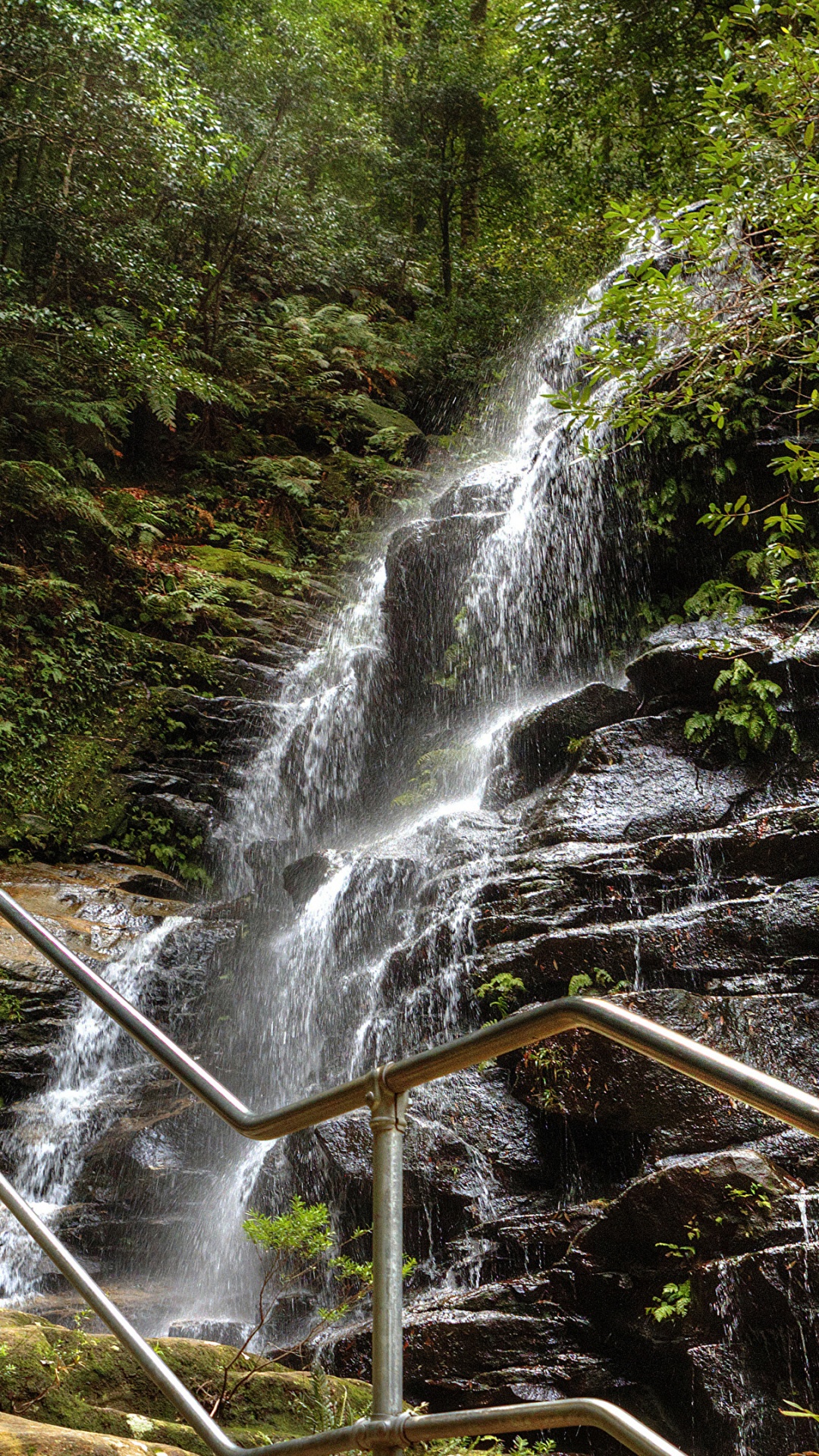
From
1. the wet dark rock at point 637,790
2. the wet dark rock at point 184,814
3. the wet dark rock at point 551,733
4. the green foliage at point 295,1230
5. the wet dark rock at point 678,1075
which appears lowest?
the green foliage at point 295,1230

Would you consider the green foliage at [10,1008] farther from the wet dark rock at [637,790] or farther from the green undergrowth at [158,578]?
the wet dark rock at [637,790]

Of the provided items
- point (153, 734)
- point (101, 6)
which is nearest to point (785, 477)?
point (153, 734)

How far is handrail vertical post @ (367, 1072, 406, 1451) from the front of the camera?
4.17 feet

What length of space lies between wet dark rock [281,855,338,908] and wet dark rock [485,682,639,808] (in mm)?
1582

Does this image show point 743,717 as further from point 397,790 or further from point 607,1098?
point 397,790

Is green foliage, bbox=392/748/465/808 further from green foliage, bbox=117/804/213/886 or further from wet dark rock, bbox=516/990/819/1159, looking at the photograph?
wet dark rock, bbox=516/990/819/1159

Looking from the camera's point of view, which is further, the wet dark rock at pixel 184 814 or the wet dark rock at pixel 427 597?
the wet dark rock at pixel 427 597

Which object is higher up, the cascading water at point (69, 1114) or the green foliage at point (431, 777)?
the green foliage at point (431, 777)

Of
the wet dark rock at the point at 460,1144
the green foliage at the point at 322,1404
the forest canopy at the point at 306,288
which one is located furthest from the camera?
the forest canopy at the point at 306,288

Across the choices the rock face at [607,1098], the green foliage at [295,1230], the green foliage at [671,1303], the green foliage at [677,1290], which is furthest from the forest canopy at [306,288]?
the green foliage at [295,1230]

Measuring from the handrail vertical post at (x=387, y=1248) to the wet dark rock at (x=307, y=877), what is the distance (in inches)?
320

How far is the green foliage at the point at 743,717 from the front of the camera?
7.63 m

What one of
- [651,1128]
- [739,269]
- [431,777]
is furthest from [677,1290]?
[431,777]

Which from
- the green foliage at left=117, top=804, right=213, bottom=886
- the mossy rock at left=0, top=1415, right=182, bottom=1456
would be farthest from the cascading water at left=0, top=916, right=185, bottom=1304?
the mossy rock at left=0, top=1415, right=182, bottom=1456
